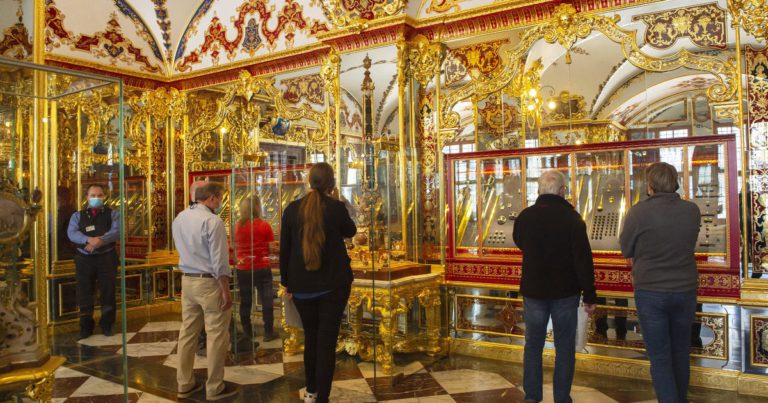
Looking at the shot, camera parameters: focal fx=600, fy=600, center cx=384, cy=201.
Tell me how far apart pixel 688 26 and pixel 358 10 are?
299 cm

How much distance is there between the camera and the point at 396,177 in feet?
18.3

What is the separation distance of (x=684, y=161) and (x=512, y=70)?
1649 mm

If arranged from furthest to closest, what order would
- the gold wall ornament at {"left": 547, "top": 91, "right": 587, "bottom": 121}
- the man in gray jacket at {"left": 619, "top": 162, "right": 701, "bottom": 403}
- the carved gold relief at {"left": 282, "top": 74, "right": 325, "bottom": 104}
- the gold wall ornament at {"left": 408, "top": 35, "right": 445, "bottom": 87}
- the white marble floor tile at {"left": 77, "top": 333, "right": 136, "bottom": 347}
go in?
the carved gold relief at {"left": 282, "top": 74, "right": 325, "bottom": 104} → the gold wall ornament at {"left": 408, "top": 35, "right": 445, "bottom": 87} → the gold wall ornament at {"left": 547, "top": 91, "right": 587, "bottom": 121} → the man in gray jacket at {"left": 619, "top": 162, "right": 701, "bottom": 403} → the white marble floor tile at {"left": 77, "top": 333, "right": 136, "bottom": 347}

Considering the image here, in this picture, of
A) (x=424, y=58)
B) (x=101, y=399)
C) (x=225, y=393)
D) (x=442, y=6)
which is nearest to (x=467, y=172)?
(x=424, y=58)

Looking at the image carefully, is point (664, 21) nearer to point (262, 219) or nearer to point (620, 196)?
point (620, 196)

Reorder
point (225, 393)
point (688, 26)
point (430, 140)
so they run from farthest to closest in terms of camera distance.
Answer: point (430, 140) < point (688, 26) < point (225, 393)

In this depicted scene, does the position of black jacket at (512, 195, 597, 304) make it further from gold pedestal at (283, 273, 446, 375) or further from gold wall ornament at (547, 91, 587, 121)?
gold wall ornament at (547, 91, 587, 121)

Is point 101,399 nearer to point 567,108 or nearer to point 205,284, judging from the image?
point 205,284

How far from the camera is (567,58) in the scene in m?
5.21

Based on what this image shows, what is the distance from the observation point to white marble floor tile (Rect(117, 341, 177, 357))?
5836 millimetres

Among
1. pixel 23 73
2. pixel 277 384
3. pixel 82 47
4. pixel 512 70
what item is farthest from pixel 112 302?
pixel 82 47

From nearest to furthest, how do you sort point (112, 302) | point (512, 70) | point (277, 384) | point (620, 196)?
point (112, 302)
point (277, 384)
point (620, 196)
point (512, 70)

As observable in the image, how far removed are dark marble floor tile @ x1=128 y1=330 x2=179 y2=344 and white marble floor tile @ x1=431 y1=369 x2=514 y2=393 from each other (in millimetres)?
3154

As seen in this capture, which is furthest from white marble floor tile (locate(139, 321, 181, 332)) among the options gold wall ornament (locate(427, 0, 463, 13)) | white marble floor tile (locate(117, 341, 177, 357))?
gold wall ornament (locate(427, 0, 463, 13))
